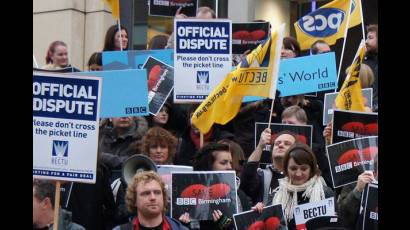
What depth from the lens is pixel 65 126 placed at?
6.85 m

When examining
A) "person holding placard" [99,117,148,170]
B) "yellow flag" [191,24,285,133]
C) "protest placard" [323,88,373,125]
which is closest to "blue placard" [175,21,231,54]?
"yellow flag" [191,24,285,133]

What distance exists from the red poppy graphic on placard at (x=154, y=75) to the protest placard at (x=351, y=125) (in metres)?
2.36

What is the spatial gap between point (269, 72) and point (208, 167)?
125 cm

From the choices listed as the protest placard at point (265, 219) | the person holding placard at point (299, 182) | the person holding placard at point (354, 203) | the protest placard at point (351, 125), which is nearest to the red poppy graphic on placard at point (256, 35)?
the protest placard at point (351, 125)

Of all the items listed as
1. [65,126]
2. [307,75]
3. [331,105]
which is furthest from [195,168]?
[307,75]

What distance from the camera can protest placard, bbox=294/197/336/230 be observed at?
22.7 ft

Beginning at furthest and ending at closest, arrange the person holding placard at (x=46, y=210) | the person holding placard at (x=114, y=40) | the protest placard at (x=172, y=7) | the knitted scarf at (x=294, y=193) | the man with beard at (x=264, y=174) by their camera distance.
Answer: the protest placard at (x=172, y=7), the person holding placard at (x=114, y=40), the man with beard at (x=264, y=174), the knitted scarf at (x=294, y=193), the person holding placard at (x=46, y=210)

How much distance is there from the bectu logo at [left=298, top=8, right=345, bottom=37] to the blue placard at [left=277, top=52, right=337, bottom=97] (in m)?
0.96

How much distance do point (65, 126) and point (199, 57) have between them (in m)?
2.37

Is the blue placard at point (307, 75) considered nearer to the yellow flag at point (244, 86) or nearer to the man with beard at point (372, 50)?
the man with beard at point (372, 50)

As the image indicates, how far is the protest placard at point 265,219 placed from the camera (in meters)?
6.92

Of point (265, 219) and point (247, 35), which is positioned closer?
point (265, 219)

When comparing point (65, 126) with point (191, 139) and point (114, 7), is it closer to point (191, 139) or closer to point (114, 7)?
point (191, 139)
